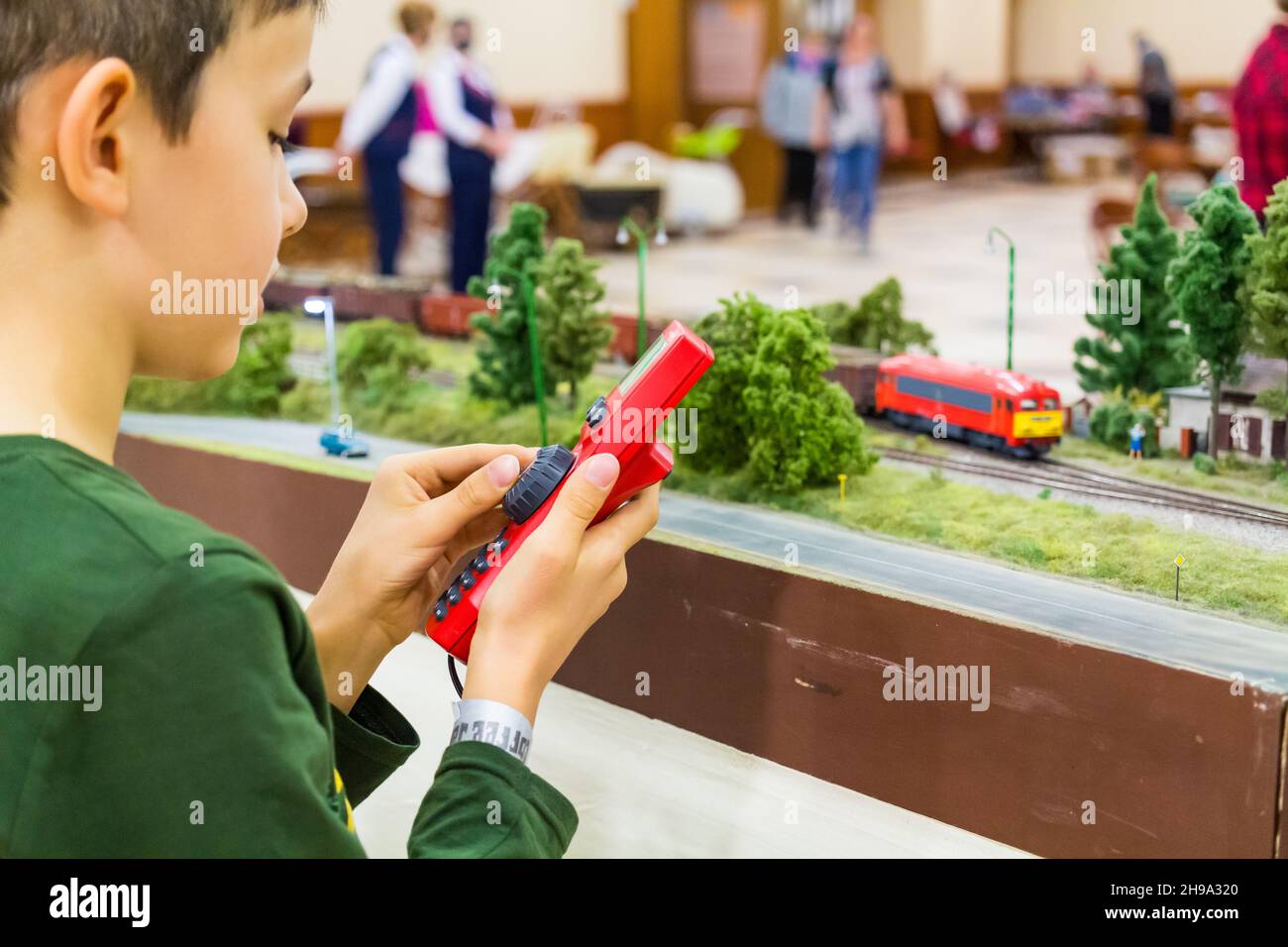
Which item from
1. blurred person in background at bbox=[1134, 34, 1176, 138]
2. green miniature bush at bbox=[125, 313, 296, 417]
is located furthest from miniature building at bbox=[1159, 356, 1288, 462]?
blurred person in background at bbox=[1134, 34, 1176, 138]

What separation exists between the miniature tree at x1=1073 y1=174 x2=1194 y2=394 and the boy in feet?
4.89

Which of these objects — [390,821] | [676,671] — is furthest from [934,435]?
[390,821]

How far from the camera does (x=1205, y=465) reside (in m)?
1.95

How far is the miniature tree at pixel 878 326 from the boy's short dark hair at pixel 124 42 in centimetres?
179

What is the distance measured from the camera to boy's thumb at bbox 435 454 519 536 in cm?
121

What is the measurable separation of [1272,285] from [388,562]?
3.99 feet

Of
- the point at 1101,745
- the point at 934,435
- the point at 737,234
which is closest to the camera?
the point at 1101,745

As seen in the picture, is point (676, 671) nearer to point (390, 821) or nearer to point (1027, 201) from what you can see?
point (390, 821)

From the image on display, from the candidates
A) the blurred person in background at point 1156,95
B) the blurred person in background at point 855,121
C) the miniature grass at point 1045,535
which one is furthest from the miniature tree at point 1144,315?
the blurred person in background at point 1156,95

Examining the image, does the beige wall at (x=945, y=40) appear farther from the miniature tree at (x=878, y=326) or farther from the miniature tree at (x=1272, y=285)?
the miniature tree at (x=1272, y=285)

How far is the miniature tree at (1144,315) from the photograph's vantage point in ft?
7.18

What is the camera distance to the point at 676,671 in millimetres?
1942
